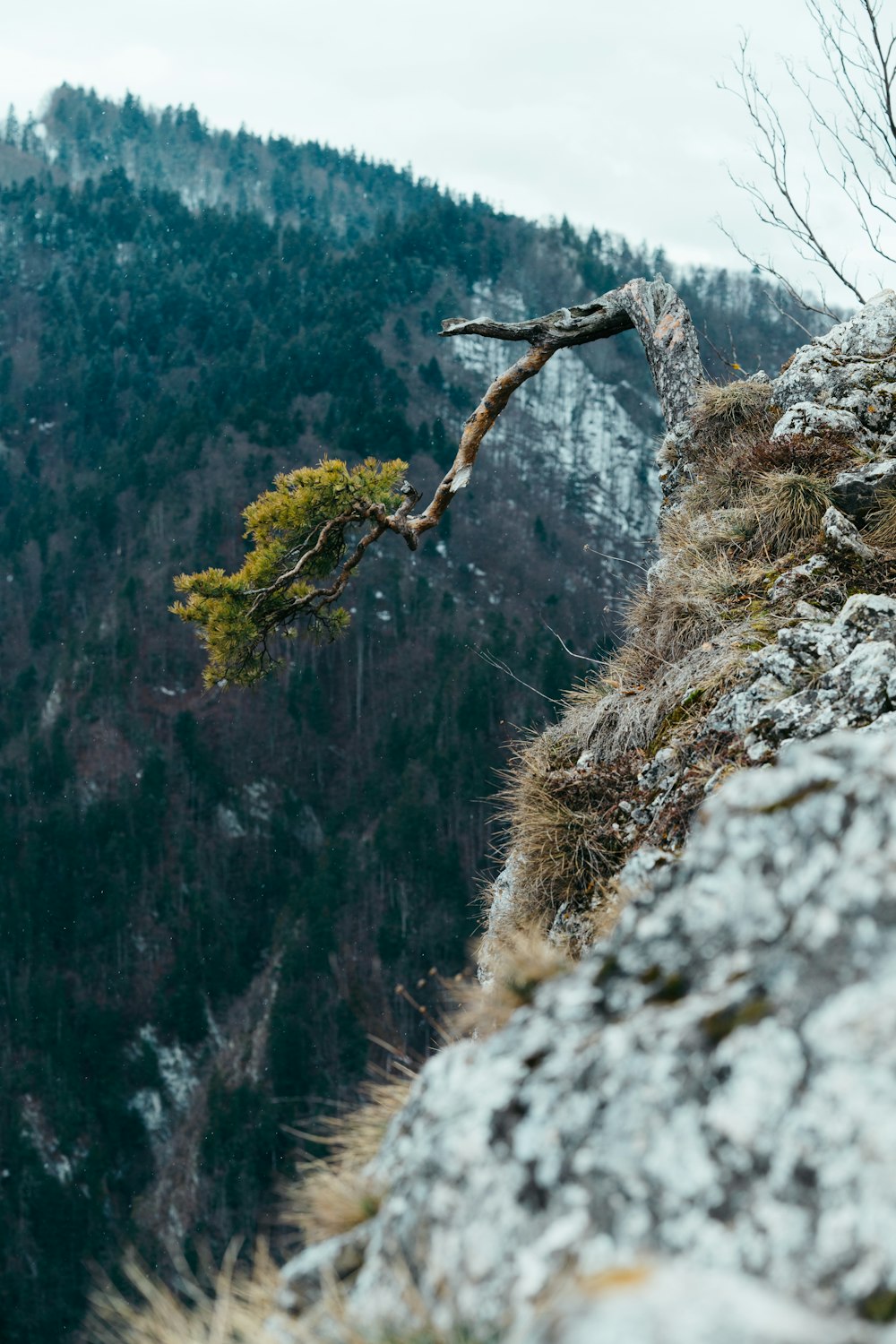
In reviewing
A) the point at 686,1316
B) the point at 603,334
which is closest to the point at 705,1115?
the point at 686,1316

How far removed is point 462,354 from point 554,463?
74.9 feet

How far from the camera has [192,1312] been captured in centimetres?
243

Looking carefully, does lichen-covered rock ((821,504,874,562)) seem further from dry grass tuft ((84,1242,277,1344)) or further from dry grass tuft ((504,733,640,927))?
dry grass tuft ((84,1242,277,1344))

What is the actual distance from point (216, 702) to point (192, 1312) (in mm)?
103905

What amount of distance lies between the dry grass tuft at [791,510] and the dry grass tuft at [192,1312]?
5775mm

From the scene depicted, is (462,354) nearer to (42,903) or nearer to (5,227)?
(5,227)

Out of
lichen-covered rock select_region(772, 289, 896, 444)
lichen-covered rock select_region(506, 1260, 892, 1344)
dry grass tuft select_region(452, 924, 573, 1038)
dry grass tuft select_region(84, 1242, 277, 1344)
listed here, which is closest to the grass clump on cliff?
lichen-covered rock select_region(772, 289, 896, 444)

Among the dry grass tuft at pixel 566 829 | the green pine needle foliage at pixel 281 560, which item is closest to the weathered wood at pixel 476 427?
the green pine needle foliage at pixel 281 560

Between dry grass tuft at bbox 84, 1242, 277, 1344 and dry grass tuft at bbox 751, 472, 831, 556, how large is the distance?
5775 mm

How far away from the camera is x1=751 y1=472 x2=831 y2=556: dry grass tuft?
6.92 meters

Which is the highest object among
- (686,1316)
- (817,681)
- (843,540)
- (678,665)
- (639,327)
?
(639,327)

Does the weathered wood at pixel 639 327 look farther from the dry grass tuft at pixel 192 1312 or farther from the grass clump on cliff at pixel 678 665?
the dry grass tuft at pixel 192 1312

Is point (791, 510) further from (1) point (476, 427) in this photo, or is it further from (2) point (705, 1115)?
(2) point (705, 1115)

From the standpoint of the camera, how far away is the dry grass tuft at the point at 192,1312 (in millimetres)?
2160
